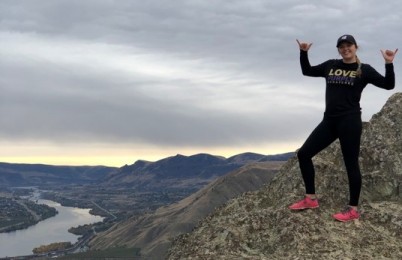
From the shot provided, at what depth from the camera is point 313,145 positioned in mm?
13273

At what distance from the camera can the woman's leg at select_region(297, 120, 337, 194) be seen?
13102mm

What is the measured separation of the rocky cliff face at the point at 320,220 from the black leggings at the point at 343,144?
3.34 feet

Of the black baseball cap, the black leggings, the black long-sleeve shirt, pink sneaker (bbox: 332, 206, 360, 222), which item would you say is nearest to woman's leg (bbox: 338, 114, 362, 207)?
the black leggings

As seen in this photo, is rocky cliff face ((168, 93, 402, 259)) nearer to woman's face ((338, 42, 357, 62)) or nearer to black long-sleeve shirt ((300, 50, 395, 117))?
black long-sleeve shirt ((300, 50, 395, 117))

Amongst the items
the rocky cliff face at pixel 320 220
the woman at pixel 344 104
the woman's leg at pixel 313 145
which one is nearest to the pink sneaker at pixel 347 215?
the woman at pixel 344 104

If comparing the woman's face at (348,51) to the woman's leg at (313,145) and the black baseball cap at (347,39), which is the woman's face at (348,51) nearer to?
the black baseball cap at (347,39)

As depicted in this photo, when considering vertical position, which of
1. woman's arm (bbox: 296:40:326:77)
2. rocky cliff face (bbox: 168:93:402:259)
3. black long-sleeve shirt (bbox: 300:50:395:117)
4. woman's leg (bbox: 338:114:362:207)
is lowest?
rocky cliff face (bbox: 168:93:402:259)

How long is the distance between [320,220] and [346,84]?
3.96m

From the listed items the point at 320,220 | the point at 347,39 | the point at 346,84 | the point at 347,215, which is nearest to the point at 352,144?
the point at 346,84

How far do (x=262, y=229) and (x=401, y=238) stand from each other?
3906 millimetres

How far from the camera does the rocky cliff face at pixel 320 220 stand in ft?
39.4

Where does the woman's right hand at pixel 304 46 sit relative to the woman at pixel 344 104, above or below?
above

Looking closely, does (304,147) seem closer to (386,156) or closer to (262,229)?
(262,229)

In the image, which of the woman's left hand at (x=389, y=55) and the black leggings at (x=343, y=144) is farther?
the black leggings at (x=343, y=144)
